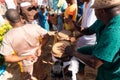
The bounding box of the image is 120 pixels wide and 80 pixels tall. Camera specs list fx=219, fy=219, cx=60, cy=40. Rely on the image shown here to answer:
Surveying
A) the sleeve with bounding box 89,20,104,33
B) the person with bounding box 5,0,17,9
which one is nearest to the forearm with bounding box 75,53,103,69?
the sleeve with bounding box 89,20,104,33

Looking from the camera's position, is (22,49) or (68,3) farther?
(68,3)

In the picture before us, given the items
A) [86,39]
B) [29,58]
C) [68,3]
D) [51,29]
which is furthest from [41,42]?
[51,29]

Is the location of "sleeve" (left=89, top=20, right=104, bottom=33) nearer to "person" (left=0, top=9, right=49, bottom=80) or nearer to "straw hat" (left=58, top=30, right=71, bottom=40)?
"person" (left=0, top=9, right=49, bottom=80)

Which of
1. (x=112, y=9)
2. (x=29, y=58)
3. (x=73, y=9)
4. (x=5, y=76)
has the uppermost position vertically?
(x=112, y=9)

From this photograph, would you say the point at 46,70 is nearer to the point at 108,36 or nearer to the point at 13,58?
the point at 13,58

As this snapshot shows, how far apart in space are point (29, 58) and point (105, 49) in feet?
5.20

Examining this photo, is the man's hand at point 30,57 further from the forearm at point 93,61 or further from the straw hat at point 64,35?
the forearm at point 93,61

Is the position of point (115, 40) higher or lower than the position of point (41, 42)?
higher

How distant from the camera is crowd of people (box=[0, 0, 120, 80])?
207cm

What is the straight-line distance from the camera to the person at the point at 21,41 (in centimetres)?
314

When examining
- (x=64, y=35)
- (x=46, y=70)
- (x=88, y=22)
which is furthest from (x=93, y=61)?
(x=46, y=70)

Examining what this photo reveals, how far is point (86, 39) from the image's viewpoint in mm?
3512

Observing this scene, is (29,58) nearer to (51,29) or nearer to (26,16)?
(26,16)

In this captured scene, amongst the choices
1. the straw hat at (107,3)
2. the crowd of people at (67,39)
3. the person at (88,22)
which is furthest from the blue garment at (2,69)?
the straw hat at (107,3)
